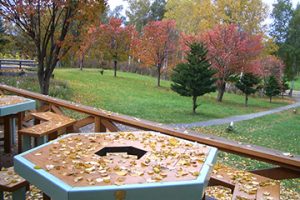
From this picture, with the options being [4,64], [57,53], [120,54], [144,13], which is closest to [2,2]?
[57,53]

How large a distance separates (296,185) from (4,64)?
1557 centimetres

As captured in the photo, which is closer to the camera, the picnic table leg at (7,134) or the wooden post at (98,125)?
the wooden post at (98,125)

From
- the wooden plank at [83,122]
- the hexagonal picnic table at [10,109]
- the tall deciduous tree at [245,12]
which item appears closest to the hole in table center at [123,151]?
the wooden plank at [83,122]

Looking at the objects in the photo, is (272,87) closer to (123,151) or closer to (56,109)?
(56,109)

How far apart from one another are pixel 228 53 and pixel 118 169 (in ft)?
59.9

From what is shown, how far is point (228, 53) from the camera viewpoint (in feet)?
62.4

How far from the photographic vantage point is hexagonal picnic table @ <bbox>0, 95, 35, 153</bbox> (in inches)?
131

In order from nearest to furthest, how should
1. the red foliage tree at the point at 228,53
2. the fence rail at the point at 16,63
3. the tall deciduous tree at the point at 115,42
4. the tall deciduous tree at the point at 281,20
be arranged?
the fence rail at the point at 16,63, the red foliage tree at the point at 228,53, the tall deciduous tree at the point at 115,42, the tall deciduous tree at the point at 281,20

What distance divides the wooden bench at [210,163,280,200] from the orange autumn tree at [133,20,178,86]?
1973 cm

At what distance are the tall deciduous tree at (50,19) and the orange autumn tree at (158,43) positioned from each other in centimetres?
1449

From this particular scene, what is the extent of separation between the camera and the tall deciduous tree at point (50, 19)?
6.73 meters

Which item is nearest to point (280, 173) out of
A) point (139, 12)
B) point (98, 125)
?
point (98, 125)

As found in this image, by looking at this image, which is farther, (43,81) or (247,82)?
(247,82)

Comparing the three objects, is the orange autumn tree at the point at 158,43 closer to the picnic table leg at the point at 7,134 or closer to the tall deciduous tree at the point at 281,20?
the tall deciduous tree at the point at 281,20
